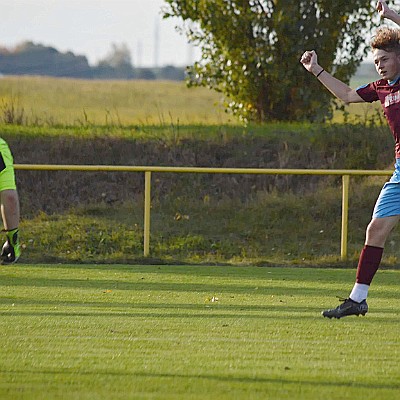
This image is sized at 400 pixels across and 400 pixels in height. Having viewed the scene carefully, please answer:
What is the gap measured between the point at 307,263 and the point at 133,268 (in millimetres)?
2603

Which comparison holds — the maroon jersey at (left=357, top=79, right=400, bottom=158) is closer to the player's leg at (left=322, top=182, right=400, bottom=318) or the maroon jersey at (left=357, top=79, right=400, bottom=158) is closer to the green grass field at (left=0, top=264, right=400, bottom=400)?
the player's leg at (left=322, top=182, right=400, bottom=318)

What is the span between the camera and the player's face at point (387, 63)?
25.2 feet

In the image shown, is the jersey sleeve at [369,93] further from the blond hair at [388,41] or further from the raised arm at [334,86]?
the blond hair at [388,41]

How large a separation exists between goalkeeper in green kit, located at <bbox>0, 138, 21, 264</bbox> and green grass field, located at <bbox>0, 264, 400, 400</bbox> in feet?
1.37

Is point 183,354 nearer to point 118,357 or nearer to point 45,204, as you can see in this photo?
point 118,357

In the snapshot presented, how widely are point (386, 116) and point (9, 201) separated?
153 inches

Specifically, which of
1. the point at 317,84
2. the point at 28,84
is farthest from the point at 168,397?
the point at 28,84

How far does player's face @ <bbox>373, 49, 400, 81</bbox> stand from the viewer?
7676 millimetres

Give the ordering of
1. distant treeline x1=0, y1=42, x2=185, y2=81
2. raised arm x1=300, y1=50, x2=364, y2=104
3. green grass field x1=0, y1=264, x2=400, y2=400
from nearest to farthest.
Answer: green grass field x1=0, y1=264, x2=400, y2=400
raised arm x1=300, y1=50, x2=364, y2=104
distant treeline x1=0, y1=42, x2=185, y2=81

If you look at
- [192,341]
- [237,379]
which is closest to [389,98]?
[192,341]

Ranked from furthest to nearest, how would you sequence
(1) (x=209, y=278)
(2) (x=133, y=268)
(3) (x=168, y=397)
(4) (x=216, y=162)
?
1. (4) (x=216, y=162)
2. (2) (x=133, y=268)
3. (1) (x=209, y=278)
4. (3) (x=168, y=397)

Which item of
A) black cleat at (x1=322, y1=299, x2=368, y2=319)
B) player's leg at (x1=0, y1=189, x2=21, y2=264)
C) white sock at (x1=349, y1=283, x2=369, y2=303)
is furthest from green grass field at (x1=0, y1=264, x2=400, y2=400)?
player's leg at (x1=0, y1=189, x2=21, y2=264)

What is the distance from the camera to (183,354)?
22.5 feet

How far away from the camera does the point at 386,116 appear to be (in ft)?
25.6
